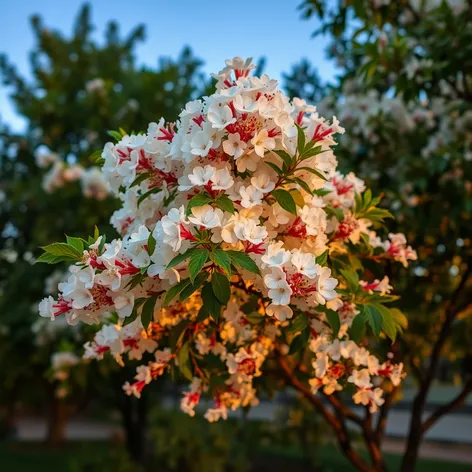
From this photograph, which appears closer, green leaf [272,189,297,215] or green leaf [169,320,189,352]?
green leaf [272,189,297,215]

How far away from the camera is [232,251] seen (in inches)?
57.4

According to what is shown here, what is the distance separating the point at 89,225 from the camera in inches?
220

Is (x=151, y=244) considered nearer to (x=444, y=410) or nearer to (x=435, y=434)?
(x=444, y=410)

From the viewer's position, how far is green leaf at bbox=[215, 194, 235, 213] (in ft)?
4.91

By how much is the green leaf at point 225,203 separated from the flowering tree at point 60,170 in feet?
13.6

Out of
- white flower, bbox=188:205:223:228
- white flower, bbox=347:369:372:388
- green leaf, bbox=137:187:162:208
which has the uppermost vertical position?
green leaf, bbox=137:187:162:208

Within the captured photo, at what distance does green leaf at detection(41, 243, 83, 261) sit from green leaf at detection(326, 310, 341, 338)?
77 cm

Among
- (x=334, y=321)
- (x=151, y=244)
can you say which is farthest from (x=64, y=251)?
(x=334, y=321)

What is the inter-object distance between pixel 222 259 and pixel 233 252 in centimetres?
8

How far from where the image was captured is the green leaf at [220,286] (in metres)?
1.47

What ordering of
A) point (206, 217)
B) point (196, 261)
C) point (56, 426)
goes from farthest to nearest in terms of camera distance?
1. point (56, 426)
2. point (206, 217)
3. point (196, 261)

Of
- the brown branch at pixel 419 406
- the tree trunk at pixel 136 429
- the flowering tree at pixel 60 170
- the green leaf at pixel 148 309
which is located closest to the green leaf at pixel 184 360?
Answer: the green leaf at pixel 148 309

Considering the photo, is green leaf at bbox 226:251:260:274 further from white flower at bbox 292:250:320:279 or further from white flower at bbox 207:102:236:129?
white flower at bbox 207:102:236:129

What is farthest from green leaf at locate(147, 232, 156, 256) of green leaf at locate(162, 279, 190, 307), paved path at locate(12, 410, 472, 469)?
paved path at locate(12, 410, 472, 469)
